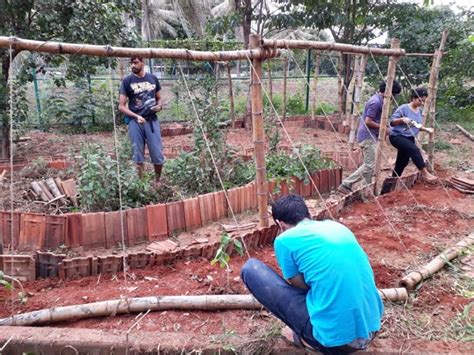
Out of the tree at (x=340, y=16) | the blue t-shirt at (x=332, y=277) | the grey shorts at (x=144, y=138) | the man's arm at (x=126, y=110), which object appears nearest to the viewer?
the blue t-shirt at (x=332, y=277)


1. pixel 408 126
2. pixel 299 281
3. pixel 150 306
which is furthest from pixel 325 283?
pixel 408 126

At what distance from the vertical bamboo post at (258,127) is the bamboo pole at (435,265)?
1378mm

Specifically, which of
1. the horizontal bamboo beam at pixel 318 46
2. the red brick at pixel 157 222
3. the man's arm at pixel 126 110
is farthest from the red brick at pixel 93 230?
the horizontal bamboo beam at pixel 318 46

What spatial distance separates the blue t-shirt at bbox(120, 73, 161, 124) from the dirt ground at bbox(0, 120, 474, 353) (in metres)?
1.69

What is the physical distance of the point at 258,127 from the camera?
393 cm

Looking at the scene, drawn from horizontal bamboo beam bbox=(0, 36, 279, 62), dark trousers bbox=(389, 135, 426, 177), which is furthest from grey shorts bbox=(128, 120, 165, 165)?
dark trousers bbox=(389, 135, 426, 177)

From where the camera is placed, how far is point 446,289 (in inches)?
134

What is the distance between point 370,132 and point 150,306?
149 inches

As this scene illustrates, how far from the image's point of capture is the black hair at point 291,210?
7.88 feet

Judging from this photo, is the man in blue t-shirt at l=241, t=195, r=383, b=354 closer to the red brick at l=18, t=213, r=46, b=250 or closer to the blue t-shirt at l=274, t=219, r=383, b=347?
the blue t-shirt at l=274, t=219, r=383, b=347

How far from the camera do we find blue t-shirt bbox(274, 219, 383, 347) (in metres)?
2.22

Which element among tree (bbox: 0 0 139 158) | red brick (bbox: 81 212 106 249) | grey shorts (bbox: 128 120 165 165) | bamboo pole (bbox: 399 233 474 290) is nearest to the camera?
bamboo pole (bbox: 399 233 474 290)

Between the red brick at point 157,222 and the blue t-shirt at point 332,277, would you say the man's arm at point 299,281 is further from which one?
the red brick at point 157,222

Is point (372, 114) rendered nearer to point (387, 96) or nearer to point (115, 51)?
point (387, 96)
